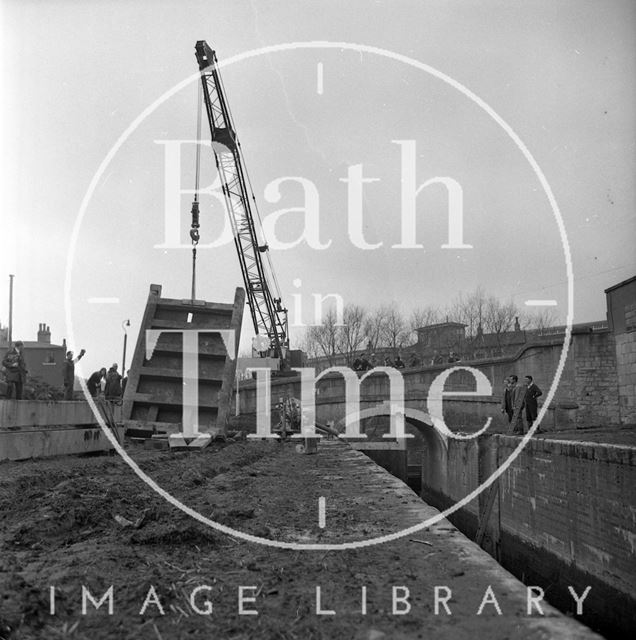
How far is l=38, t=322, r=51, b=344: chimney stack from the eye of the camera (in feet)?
149

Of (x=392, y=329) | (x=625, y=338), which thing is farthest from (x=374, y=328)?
(x=625, y=338)

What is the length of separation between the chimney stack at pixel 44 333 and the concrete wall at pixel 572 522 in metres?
40.4

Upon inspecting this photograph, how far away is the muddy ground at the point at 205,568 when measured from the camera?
2672mm

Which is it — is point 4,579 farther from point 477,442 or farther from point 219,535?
point 477,442

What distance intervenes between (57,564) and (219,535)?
3.51ft

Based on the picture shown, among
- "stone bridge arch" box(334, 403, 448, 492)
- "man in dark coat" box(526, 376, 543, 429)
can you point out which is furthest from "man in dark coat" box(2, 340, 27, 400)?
"man in dark coat" box(526, 376, 543, 429)

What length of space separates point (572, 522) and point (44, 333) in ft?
145

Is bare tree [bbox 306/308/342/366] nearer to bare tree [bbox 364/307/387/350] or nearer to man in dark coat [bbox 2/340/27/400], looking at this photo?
bare tree [bbox 364/307/387/350]

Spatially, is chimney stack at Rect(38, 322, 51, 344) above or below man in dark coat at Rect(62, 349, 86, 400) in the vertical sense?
above

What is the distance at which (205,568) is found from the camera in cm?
350

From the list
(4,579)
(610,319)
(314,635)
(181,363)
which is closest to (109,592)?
(4,579)

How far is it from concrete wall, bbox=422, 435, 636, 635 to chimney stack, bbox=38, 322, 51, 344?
40.4 metres

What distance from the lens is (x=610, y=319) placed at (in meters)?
16.9

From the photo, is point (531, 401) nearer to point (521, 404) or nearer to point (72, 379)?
point (521, 404)
